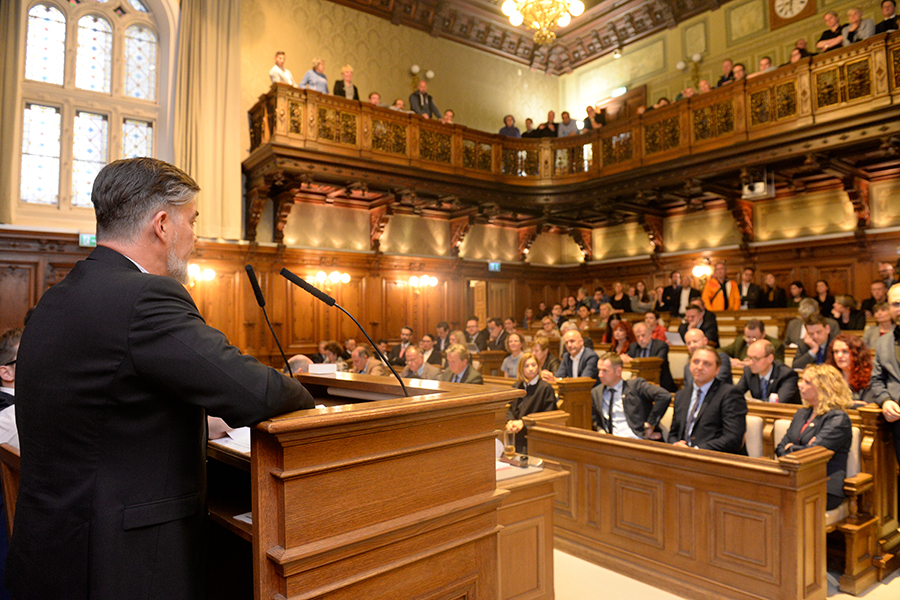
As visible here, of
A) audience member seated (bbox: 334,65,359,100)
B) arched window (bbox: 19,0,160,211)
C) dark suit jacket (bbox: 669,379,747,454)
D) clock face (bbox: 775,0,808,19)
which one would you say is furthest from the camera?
clock face (bbox: 775,0,808,19)

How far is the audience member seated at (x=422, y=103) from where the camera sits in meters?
11.8

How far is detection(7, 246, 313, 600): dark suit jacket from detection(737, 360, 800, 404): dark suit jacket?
4505 mm

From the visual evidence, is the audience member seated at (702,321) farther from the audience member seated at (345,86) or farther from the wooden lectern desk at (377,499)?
the audience member seated at (345,86)

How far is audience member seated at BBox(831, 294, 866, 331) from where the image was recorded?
8.09m

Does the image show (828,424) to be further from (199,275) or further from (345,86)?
(345,86)

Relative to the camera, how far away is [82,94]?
31.9 feet

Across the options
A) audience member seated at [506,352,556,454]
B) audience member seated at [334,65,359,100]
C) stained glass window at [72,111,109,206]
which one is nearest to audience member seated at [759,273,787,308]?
audience member seated at [506,352,556,454]

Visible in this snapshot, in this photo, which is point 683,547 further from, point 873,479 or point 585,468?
point 873,479

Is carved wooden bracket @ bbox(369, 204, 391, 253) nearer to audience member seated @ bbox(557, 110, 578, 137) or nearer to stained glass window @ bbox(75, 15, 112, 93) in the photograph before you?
audience member seated @ bbox(557, 110, 578, 137)

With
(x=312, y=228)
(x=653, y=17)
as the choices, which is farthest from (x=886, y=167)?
(x=312, y=228)

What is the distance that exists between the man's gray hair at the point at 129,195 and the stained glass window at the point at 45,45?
10591 millimetres

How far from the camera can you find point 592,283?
14.8 m

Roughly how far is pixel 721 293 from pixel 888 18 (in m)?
4.67

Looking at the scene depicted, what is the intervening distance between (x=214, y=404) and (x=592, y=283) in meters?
14.3
